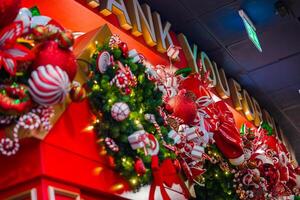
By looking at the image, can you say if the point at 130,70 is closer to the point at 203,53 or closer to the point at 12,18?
the point at 12,18

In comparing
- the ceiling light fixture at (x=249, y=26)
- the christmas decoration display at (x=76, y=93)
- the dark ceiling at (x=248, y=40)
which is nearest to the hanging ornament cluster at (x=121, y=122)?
the christmas decoration display at (x=76, y=93)

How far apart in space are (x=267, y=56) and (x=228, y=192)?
2047mm

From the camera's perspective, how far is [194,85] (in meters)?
3.96

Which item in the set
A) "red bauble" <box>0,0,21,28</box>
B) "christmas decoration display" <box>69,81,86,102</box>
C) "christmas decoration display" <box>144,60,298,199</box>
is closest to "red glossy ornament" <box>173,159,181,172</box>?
"christmas decoration display" <box>144,60,298,199</box>

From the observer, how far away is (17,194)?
234 centimetres

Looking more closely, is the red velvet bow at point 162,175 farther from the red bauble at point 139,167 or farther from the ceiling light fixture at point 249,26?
the ceiling light fixture at point 249,26

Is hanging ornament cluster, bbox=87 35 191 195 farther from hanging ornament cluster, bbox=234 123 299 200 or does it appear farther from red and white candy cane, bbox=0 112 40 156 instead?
hanging ornament cluster, bbox=234 123 299 200

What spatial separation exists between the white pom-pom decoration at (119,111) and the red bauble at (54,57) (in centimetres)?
36

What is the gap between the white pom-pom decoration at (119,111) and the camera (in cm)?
265

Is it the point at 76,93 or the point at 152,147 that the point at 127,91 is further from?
the point at 76,93

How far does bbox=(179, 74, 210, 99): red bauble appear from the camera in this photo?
154 inches

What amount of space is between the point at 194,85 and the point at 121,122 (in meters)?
1.36

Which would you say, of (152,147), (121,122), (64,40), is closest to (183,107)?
(152,147)

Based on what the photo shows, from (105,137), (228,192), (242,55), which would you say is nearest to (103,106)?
(105,137)
